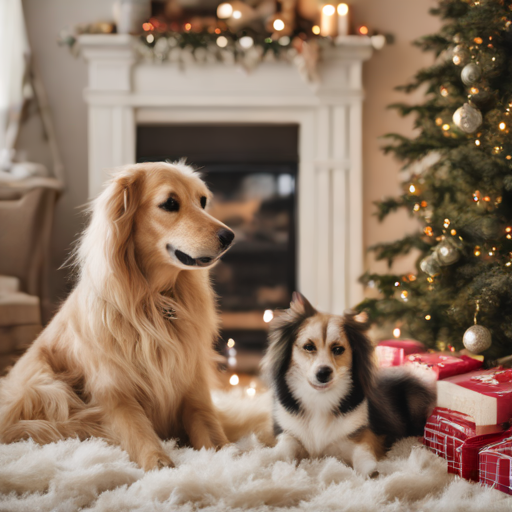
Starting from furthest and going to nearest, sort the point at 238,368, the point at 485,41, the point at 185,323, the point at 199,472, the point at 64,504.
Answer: the point at 238,368 < the point at 485,41 < the point at 185,323 < the point at 199,472 < the point at 64,504

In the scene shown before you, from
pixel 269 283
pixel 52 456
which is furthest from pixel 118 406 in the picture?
pixel 269 283

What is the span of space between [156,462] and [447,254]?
1178 millimetres

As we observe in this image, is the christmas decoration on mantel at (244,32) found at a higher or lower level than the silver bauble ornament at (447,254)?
higher

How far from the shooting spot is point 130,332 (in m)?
1.40

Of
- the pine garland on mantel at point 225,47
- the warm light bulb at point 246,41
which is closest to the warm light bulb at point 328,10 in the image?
the pine garland on mantel at point 225,47

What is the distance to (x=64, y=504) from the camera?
42.6 inches

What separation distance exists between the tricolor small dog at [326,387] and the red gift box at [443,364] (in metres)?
0.25

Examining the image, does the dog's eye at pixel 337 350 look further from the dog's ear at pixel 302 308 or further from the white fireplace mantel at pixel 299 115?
the white fireplace mantel at pixel 299 115

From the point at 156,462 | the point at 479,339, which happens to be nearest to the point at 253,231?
the point at 479,339

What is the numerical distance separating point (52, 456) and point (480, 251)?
4.92 ft

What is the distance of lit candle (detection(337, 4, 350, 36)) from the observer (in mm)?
3469

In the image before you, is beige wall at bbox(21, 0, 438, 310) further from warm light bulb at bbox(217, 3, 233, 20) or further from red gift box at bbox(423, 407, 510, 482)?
red gift box at bbox(423, 407, 510, 482)

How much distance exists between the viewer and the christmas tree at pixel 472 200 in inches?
69.8

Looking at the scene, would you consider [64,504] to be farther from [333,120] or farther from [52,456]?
[333,120]
